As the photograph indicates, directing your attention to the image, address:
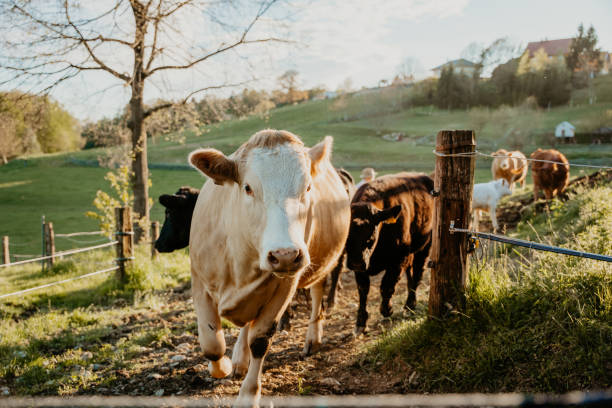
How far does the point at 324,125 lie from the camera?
199ft

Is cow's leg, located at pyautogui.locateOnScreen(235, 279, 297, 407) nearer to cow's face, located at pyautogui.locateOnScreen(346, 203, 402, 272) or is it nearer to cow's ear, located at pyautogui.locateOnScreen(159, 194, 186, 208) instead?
cow's face, located at pyautogui.locateOnScreen(346, 203, 402, 272)

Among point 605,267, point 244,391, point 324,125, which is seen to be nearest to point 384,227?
point 605,267

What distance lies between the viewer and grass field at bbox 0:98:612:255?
26.4 m

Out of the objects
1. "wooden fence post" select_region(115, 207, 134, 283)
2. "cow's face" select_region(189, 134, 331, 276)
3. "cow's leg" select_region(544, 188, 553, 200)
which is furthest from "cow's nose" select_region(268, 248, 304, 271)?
"cow's leg" select_region(544, 188, 553, 200)

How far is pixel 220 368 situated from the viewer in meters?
3.92

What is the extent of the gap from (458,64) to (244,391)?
66839mm

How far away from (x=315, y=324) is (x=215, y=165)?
2.70 metres

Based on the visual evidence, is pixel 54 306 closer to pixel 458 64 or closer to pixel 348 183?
pixel 348 183

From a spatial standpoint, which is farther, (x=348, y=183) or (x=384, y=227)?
(x=348, y=183)

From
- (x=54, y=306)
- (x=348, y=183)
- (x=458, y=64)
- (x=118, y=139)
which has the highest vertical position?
(x=458, y=64)

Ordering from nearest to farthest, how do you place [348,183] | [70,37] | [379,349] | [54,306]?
[379,349], [348,183], [54,306], [70,37]

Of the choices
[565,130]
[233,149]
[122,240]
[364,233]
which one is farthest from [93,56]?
[565,130]

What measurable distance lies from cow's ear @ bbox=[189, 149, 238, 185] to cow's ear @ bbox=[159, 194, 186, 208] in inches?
89.5

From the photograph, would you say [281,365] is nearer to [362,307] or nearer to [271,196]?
[362,307]
